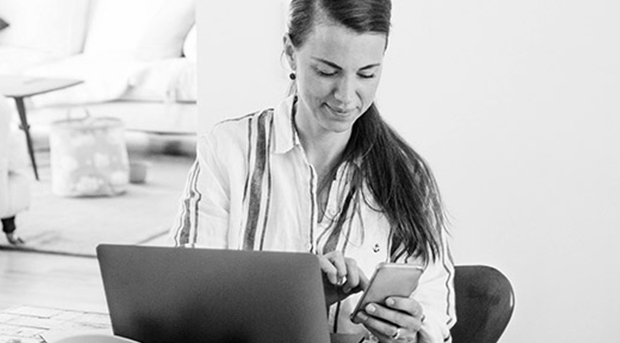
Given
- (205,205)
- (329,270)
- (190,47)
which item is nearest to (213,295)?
(329,270)

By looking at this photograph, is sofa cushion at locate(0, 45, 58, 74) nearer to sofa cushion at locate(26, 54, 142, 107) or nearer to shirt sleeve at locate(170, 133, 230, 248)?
sofa cushion at locate(26, 54, 142, 107)

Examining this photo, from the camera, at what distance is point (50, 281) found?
4359 mm

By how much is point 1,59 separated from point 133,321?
11.5 ft

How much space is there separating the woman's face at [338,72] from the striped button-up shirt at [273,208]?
124 mm

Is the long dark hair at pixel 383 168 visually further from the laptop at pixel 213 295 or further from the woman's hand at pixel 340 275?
the laptop at pixel 213 295

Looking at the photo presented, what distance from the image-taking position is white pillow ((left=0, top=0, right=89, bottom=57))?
4.59 meters

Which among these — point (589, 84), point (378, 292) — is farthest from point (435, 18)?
point (378, 292)

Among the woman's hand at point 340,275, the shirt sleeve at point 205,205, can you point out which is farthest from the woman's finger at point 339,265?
the shirt sleeve at point 205,205

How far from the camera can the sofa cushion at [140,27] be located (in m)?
4.39

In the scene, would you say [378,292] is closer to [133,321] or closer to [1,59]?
[133,321]

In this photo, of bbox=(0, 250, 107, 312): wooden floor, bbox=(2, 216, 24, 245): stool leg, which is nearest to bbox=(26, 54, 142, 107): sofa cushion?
bbox=(2, 216, 24, 245): stool leg

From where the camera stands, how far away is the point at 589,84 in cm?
277

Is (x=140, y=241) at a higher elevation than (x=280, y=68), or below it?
below

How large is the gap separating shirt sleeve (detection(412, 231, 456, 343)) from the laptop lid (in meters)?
0.43
